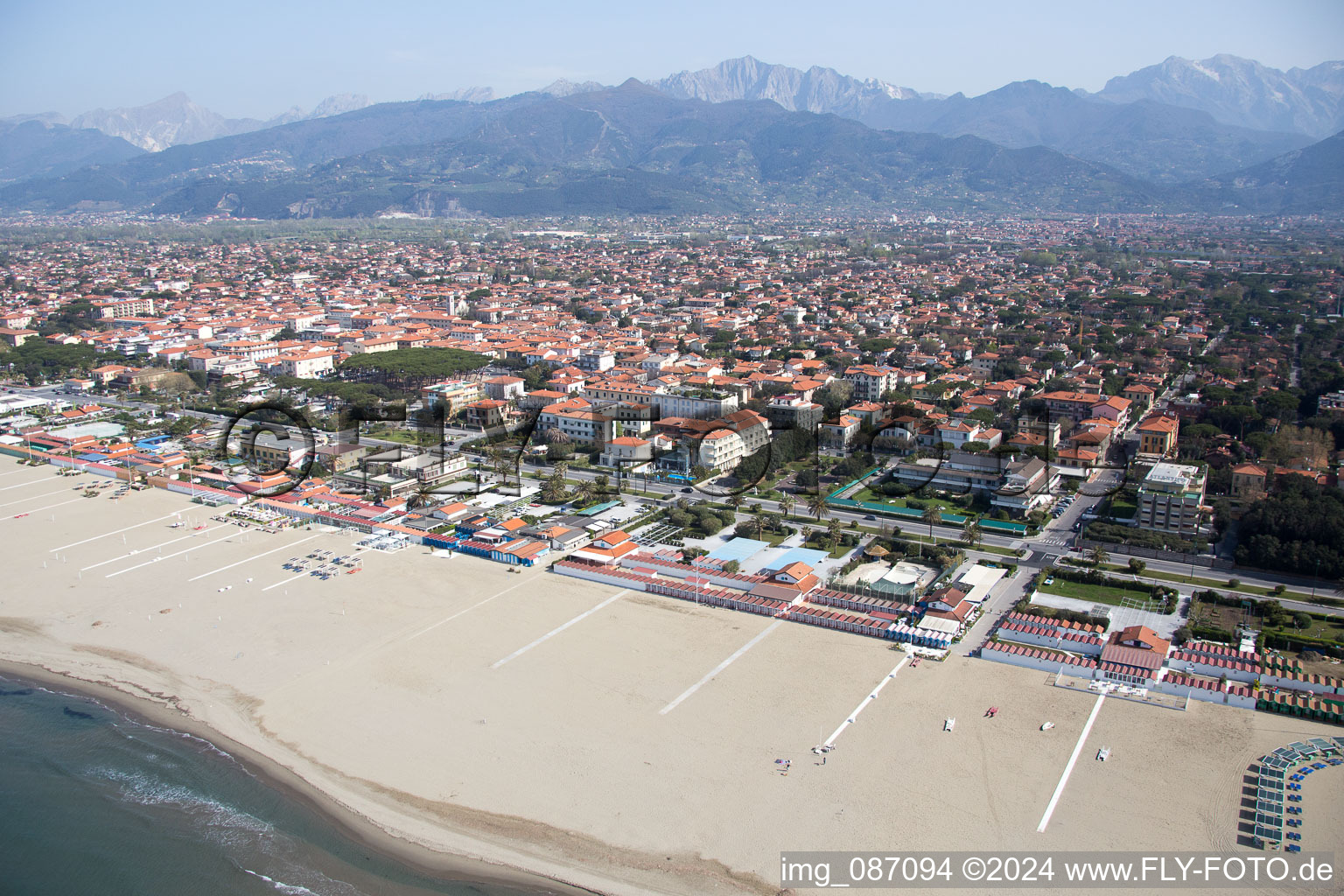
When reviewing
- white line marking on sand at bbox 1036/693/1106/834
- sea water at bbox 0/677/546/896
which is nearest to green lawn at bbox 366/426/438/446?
sea water at bbox 0/677/546/896

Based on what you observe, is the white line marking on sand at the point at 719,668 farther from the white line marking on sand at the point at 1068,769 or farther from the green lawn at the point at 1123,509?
the green lawn at the point at 1123,509

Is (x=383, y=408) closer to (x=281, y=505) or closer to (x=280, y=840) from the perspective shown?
(x=281, y=505)

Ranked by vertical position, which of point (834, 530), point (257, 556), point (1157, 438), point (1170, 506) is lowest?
point (257, 556)

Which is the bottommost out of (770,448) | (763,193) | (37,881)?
(37,881)

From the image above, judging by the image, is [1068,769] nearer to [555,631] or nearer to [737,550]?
Answer: [555,631]

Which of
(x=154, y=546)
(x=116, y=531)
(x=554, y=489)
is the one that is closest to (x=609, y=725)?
(x=554, y=489)

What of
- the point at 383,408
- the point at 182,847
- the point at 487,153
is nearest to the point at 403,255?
the point at 383,408
